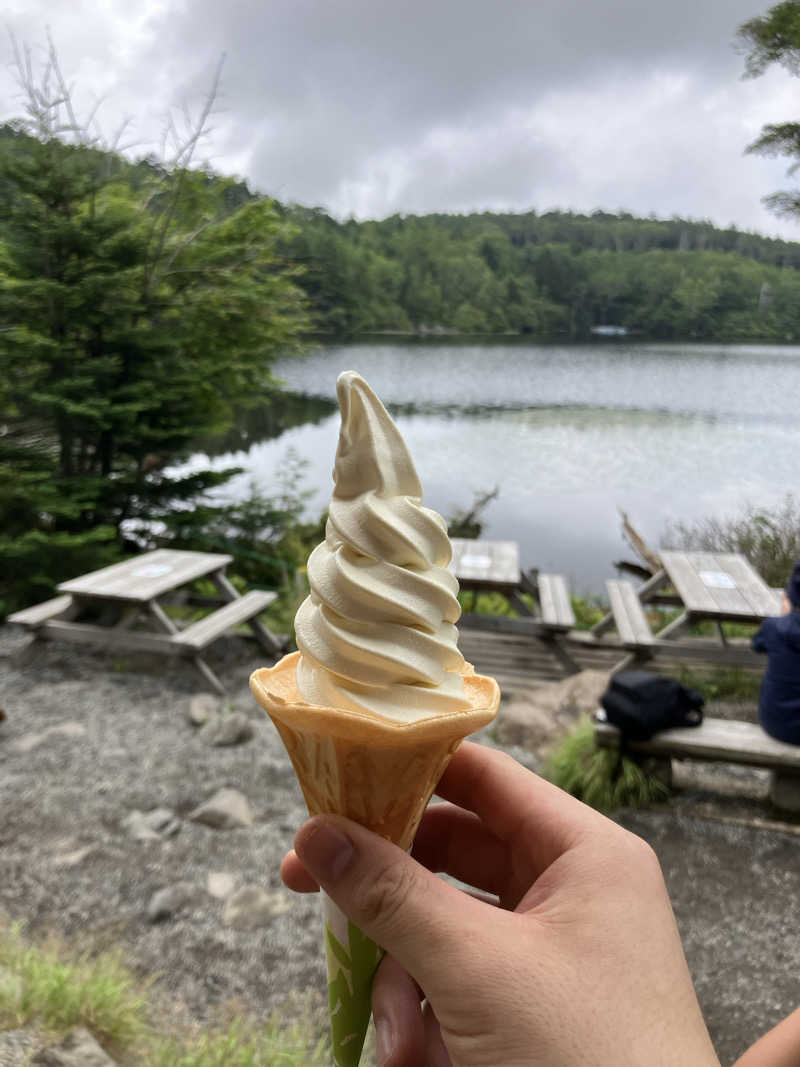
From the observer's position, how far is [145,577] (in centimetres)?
583

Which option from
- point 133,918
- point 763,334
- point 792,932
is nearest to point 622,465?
point 763,334

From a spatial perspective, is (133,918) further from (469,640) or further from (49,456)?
(49,456)

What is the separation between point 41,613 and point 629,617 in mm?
5387

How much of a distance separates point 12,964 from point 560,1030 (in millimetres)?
2627

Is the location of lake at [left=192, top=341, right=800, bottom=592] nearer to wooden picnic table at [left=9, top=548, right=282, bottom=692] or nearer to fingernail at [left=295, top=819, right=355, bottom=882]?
wooden picnic table at [left=9, top=548, right=282, bottom=692]

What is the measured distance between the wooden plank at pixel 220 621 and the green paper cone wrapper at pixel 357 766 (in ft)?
14.0

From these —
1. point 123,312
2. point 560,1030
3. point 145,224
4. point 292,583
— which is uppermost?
point 145,224

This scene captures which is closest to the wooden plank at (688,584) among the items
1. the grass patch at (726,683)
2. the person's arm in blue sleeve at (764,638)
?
the grass patch at (726,683)

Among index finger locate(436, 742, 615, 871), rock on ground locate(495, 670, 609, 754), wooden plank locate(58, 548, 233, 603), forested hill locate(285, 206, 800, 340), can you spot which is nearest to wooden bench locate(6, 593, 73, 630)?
wooden plank locate(58, 548, 233, 603)

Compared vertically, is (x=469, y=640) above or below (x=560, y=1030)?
below

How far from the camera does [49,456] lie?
7.68 meters

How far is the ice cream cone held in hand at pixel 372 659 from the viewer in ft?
3.61

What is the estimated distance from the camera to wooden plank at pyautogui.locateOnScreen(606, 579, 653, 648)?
5391 mm

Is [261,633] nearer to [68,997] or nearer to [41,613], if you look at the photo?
[41,613]
